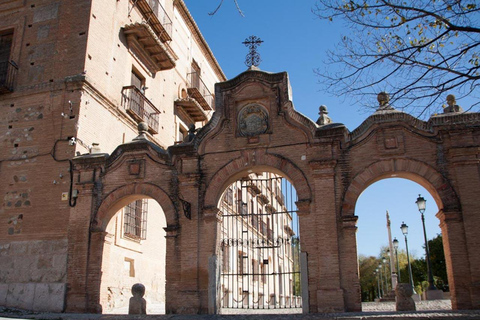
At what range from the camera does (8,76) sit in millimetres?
17000

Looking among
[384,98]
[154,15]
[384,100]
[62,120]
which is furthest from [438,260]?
[62,120]

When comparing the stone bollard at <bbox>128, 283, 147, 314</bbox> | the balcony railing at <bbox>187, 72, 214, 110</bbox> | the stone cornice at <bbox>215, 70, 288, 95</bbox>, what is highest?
the balcony railing at <bbox>187, 72, 214, 110</bbox>

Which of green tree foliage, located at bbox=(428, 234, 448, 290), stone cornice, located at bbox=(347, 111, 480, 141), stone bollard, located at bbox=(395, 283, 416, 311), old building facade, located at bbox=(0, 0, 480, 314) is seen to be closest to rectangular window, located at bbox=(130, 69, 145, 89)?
old building facade, located at bbox=(0, 0, 480, 314)

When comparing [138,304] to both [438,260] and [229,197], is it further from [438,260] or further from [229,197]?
[438,260]

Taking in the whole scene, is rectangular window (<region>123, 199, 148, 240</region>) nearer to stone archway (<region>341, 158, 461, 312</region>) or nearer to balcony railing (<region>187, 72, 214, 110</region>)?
balcony railing (<region>187, 72, 214, 110</region>)

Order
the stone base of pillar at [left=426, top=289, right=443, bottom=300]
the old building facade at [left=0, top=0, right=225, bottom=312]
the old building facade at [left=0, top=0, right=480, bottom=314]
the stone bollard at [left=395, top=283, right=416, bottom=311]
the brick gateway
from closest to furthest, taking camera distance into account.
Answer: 1. the stone bollard at [left=395, top=283, right=416, bottom=311]
2. the brick gateway
3. the old building facade at [left=0, top=0, right=480, bottom=314]
4. the old building facade at [left=0, top=0, right=225, bottom=312]
5. the stone base of pillar at [left=426, top=289, right=443, bottom=300]

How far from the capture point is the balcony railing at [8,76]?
16688 mm

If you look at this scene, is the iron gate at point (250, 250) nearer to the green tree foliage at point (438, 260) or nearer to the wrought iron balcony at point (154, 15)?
the wrought iron balcony at point (154, 15)

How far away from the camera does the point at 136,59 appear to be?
773 inches

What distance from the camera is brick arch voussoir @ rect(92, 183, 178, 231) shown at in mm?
14375

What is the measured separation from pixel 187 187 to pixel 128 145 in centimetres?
248

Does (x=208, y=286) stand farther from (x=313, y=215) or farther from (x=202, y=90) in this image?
(x=202, y=90)

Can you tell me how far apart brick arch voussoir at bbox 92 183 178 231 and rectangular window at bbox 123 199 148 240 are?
2238mm

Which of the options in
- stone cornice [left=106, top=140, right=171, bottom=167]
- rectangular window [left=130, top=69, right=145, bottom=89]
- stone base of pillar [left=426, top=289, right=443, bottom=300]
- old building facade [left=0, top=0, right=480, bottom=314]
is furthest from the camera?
stone base of pillar [left=426, top=289, right=443, bottom=300]
